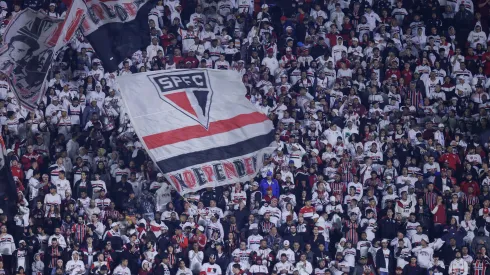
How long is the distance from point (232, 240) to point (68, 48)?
760 centimetres

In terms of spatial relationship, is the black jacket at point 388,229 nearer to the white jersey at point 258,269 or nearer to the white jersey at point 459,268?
the white jersey at point 459,268

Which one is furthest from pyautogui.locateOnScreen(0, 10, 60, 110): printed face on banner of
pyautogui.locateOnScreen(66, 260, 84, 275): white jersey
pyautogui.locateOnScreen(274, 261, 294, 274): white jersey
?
pyautogui.locateOnScreen(274, 261, 294, 274): white jersey

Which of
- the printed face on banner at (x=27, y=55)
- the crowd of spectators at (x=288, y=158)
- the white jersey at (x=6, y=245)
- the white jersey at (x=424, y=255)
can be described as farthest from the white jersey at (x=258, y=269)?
the printed face on banner at (x=27, y=55)

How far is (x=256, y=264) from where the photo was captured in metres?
30.9

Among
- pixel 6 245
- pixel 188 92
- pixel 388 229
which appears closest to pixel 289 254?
pixel 388 229

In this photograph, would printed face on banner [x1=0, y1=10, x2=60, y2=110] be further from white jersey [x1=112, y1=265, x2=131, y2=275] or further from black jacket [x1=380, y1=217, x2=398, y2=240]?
black jacket [x1=380, y1=217, x2=398, y2=240]

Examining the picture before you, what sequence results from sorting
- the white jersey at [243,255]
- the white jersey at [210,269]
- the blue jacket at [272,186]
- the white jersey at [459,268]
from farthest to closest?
1. the blue jacket at [272,186]
2. the white jersey at [459,268]
3. the white jersey at [243,255]
4. the white jersey at [210,269]

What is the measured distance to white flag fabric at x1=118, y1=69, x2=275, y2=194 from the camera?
2380 cm

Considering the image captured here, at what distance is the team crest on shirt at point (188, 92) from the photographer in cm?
2453

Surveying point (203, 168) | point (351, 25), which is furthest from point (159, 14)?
point (203, 168)

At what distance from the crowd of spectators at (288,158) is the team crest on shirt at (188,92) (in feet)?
20.3

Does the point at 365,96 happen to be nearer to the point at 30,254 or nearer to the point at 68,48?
the point at 68,48

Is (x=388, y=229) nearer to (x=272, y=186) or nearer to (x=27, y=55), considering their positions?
(x=272, y=186)

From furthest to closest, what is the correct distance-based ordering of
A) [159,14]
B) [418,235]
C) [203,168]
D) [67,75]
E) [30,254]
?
[159,14]
[67,75]
[418,235]
[30,254]
[203,168]
